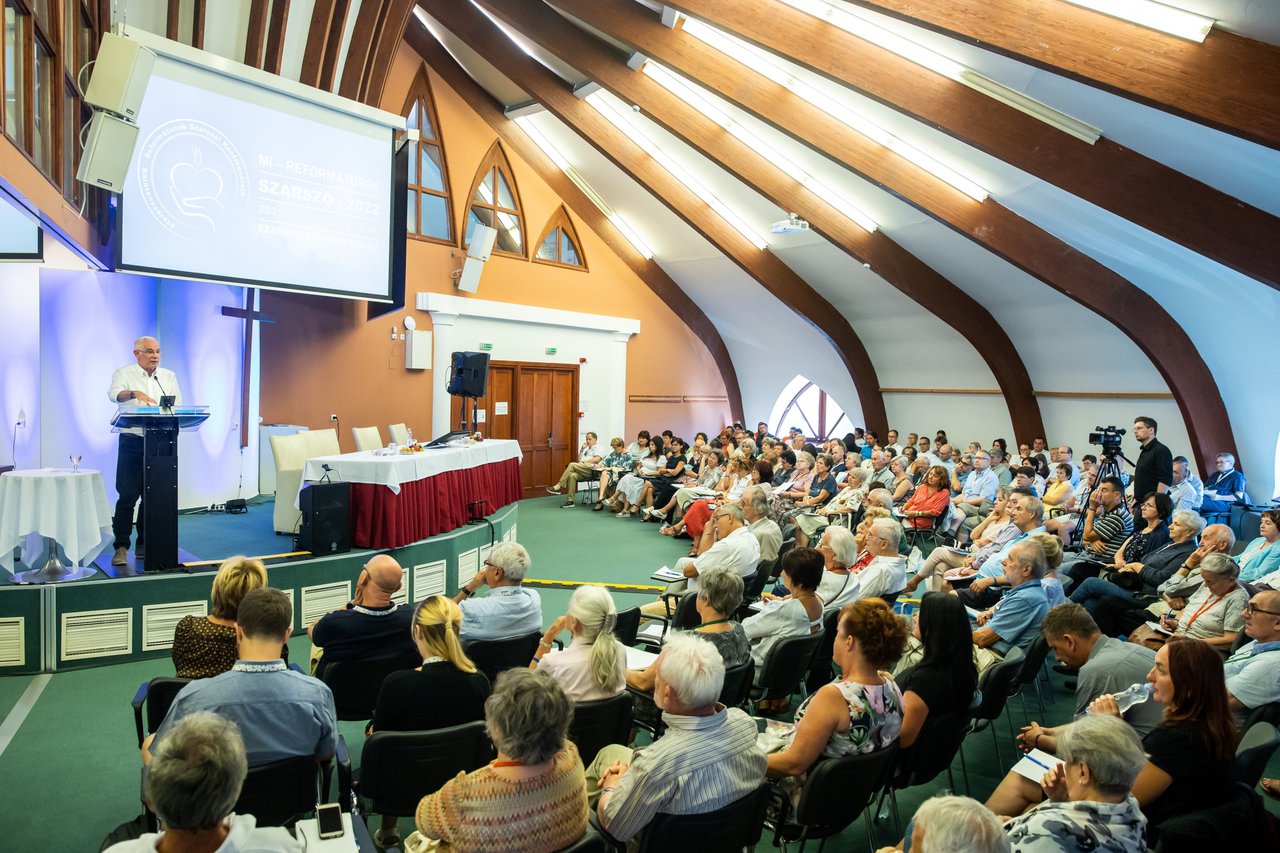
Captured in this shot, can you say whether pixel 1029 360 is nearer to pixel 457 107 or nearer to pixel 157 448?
pixel 457 107

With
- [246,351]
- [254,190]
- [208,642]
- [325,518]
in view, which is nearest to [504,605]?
[208,642]

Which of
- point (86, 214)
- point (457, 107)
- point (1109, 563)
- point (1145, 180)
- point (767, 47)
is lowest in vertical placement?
point (1109, 563)

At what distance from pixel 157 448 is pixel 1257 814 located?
543 centimetres

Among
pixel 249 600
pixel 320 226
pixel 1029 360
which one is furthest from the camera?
pixel 1029 360

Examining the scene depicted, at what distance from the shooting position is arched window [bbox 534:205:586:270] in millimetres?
13312

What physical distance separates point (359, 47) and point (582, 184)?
206 inches

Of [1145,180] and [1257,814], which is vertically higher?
[1145,180]

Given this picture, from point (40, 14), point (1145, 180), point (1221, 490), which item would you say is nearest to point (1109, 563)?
point (1145, 180)

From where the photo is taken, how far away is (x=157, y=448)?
4.88 m

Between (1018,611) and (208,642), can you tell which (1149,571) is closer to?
(1018,611)

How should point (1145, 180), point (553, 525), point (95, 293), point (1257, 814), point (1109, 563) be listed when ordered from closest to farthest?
point (1257, 814)
point (1109, 563)
point (1145, 180)
point (95, 293)
point (553, 525)

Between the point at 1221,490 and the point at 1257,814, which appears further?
the point at 1221,490

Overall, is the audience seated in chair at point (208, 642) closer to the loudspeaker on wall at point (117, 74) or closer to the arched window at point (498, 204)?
the loudspeaker on wall at point (117, 74)

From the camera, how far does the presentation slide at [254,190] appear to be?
6652 mm
